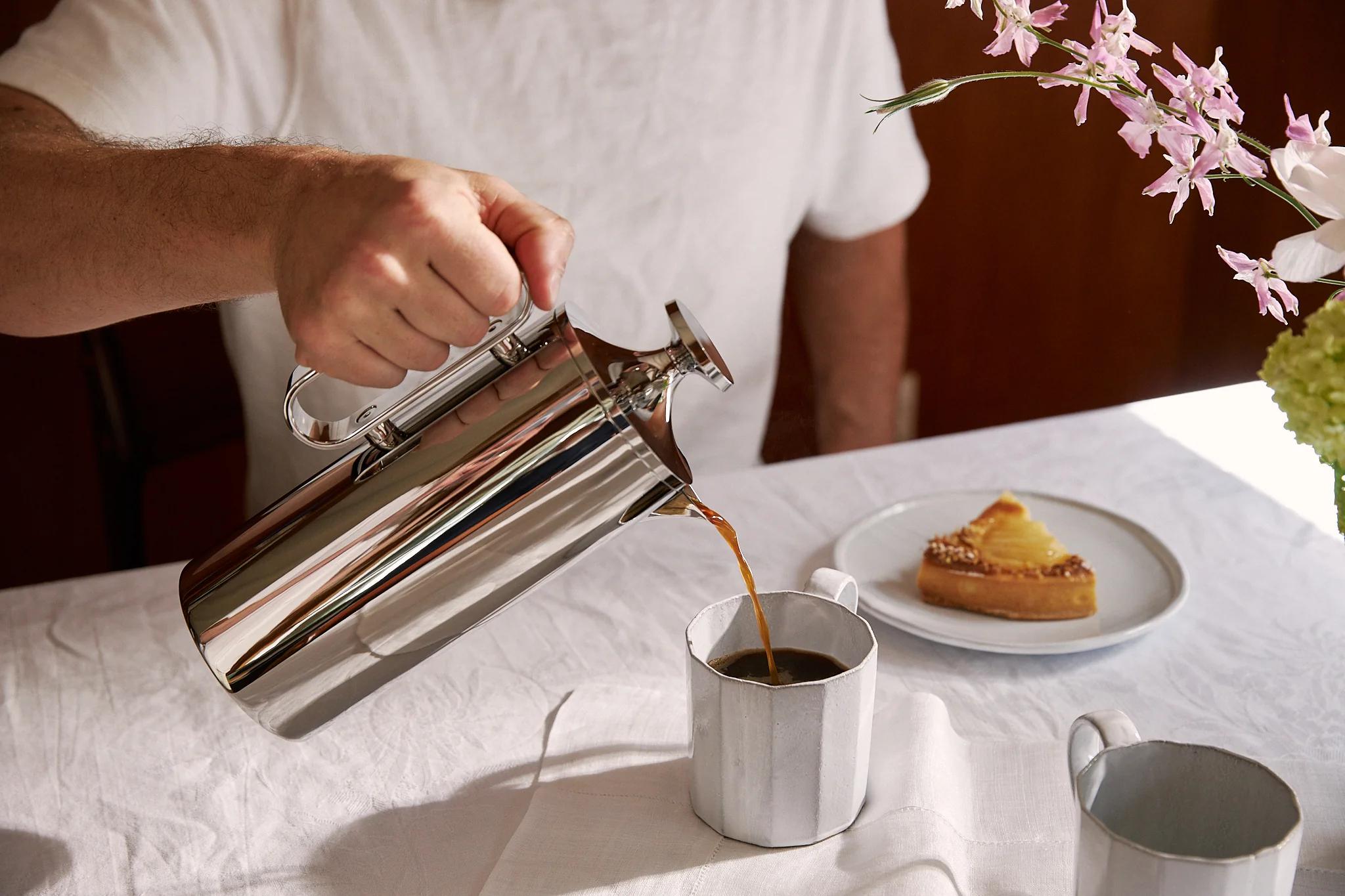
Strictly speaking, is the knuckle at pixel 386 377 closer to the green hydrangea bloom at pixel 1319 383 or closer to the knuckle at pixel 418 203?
the knuckle at pixel 418 203

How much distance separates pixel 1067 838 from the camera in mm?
566

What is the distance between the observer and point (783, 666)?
1.98 feet

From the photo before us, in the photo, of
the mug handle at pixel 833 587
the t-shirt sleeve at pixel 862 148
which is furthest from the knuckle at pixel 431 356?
the t-shirt sleeve at pixel 862 148

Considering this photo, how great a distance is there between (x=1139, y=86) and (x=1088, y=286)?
161cm

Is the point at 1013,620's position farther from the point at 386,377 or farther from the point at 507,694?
the point at 386,377

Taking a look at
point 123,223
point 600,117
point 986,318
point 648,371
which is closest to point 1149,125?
point 648,371

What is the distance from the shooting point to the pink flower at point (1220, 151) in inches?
19.6

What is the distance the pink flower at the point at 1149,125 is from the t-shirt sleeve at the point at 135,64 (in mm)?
908

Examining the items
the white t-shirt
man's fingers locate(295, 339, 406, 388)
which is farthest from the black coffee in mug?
the white t-shirt

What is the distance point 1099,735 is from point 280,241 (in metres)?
0.47

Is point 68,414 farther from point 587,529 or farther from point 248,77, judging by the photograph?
point 587,529

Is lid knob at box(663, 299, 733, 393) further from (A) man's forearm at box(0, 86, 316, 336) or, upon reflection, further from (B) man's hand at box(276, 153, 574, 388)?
(A) man's forearm at box(0, 86, 316, 336)

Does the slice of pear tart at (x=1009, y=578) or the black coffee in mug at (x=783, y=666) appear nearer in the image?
the black coffee in mug at (x=783, y=666)

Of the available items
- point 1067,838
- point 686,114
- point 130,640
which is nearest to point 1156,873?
point 1067,838
